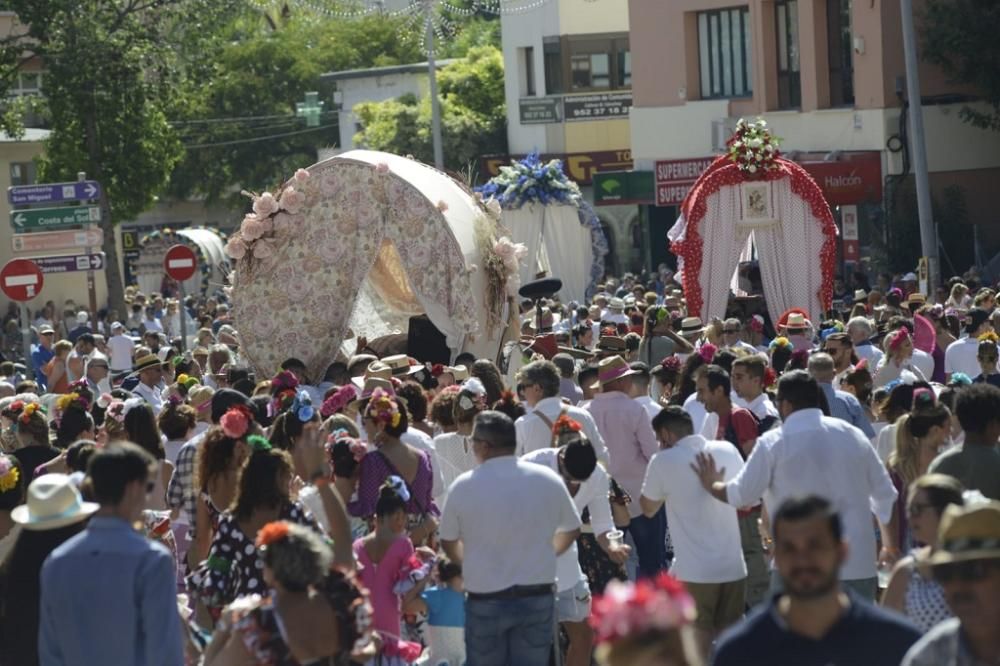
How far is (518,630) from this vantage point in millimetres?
8422

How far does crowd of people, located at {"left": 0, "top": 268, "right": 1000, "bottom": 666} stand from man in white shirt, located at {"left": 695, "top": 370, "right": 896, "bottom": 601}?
1 centimetres

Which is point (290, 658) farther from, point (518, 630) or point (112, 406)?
point (112, 406)

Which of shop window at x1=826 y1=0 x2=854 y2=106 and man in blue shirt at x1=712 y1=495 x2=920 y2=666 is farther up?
shop window at x1=826 y1=0 x2=854 y2=106

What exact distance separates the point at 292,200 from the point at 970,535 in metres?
15.0

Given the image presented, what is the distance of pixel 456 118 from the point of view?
180 feet

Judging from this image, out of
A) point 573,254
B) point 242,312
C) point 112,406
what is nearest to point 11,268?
point 242,312

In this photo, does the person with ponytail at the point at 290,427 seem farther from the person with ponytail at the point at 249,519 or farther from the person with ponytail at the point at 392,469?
the person with ponytail at the point at 249,519

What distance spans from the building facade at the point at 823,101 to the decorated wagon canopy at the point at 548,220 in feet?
6.56

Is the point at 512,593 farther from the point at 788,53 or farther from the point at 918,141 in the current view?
the point at 788,53

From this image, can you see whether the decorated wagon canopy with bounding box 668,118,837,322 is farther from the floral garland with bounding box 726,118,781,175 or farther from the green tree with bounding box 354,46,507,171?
the green tree with bounding box 354,46,507,171

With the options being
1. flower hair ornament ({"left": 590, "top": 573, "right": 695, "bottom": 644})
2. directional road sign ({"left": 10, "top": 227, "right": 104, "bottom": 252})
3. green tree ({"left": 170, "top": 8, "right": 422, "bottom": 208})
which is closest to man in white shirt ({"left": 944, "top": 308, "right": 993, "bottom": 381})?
flower hair ornament ({"left": 590, "top": 573, "right": 695, "bottom": 644})

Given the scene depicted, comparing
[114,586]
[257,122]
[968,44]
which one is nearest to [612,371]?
[114,586]

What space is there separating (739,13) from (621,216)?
11795mm

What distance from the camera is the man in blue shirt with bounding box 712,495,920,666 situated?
5.27 metres
